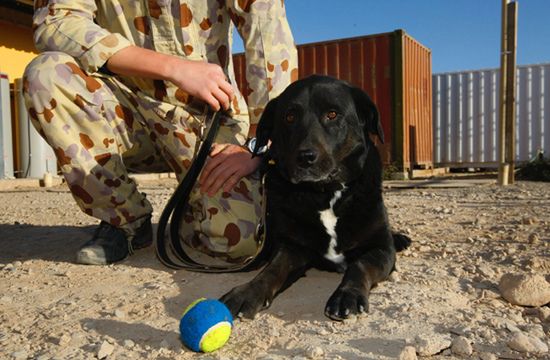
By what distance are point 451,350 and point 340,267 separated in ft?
3.02

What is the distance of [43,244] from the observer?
3271mm

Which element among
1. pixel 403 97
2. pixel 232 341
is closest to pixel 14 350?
pixel 232 341

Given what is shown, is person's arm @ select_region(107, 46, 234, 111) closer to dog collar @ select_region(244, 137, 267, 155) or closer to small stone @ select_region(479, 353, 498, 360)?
dog collar @ select_region(244, 137, 267, 155)

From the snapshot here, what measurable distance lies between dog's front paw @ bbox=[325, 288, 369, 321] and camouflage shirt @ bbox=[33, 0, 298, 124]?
3.83ft

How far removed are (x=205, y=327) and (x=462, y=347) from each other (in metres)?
0.74

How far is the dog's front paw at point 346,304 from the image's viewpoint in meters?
1.77

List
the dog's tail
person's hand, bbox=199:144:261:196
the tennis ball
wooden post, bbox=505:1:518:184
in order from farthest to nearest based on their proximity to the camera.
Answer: wooden post, bbox=505:1:518:184, the dog's tail, person's hand, bbox=199:144:261:196, the tennis ball

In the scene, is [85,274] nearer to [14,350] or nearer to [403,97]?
[14,350]

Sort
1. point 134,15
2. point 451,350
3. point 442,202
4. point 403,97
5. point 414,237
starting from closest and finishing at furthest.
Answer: point 451,350 → point 134,15 → point 414,237 → point 442,202 → point 403,97

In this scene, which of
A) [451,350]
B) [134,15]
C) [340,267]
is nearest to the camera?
[451,350]

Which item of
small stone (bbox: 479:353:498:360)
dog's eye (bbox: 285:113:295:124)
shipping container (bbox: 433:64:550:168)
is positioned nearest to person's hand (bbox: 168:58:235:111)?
dog's eye (bbox: 285:113:295:124)

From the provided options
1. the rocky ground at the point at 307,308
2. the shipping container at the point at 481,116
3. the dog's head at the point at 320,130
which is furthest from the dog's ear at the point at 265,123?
the shipping container at the point at 481,116

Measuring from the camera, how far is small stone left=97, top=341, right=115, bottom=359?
1.54 metres

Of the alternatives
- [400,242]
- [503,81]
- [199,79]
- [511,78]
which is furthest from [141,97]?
[511,78]
